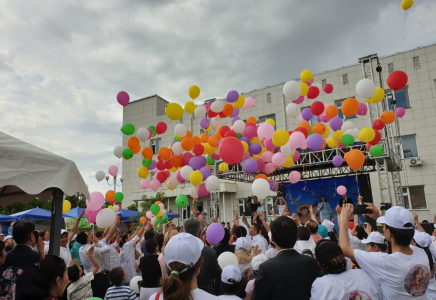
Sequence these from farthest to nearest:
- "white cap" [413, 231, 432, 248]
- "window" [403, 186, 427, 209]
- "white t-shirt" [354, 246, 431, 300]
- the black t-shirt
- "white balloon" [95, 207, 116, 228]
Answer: "window" [403, 186, 427, 209]
"white balloon" [95, 207, 116, 228]
the black t-shirt
"white cap" [413, 231, 432, 248]
"white t-shirt" [354, 246, 431, 300]

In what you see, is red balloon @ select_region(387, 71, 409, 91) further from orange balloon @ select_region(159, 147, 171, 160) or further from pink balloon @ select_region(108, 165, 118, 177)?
pink balloon @ select_region(108, 165, 118, 177)

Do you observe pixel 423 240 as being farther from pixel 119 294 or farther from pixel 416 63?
pixel 416 63

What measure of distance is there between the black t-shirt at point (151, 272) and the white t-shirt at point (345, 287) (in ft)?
7.68

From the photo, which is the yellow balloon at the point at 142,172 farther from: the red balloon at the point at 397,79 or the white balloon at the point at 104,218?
the red balloon at the point at 397,79

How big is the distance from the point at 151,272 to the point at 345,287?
2.57 m

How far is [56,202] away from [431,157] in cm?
1711

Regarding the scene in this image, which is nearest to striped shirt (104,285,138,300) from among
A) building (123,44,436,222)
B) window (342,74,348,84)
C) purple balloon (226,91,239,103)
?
purple balloon (226,91,239,103)

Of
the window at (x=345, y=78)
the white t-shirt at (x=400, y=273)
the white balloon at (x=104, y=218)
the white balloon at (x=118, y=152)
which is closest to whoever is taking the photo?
the white t-shirt at (x=400, y=273)

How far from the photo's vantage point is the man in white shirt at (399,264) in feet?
6.38

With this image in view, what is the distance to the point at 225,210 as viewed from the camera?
803 inches

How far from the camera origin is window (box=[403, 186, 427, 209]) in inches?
569

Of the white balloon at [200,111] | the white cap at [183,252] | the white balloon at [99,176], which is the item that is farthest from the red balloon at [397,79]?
the white balloon at [99,176]

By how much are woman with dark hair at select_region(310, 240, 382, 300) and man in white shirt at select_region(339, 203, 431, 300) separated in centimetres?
15

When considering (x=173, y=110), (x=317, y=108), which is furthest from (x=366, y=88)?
(x=173, y=110)
